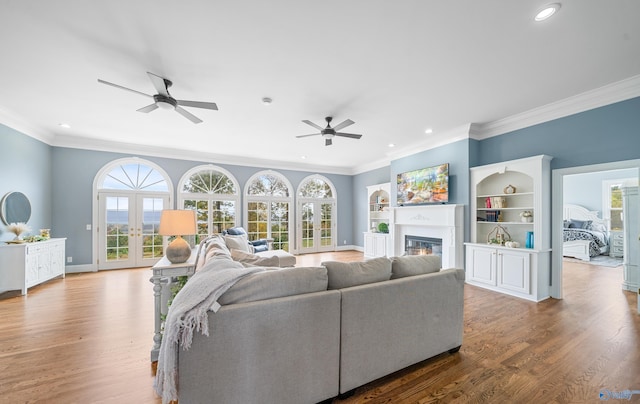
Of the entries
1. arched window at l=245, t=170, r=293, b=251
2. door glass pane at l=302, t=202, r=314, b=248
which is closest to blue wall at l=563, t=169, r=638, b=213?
door glass pane at l=302, t=202, r=314, b=248

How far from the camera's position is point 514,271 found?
153 inches

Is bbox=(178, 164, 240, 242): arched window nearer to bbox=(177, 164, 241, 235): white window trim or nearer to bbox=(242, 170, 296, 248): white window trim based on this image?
bbox=(177, 164, 241, 235): white window trim

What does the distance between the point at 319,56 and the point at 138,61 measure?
1.93m

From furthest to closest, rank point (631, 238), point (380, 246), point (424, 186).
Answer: point (380, 246) < point (424, 186) < point (631, 238)

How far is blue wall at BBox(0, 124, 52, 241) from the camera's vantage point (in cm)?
407

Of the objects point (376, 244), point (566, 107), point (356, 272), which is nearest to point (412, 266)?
point (356, 272)

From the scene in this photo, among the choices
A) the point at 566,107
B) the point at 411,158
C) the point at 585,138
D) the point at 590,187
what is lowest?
the point at 590,187

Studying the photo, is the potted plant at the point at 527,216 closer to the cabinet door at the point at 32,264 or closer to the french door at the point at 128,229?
the french door at the point at 128,229

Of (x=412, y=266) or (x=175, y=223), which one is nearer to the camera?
(x=412, y=266)

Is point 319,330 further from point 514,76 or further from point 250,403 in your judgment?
point 514,76

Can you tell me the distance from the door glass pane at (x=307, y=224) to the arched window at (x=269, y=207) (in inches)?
19.5

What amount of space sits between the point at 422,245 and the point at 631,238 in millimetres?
3299

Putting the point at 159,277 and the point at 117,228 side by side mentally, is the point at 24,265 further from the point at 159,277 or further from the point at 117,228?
the point at 159,277

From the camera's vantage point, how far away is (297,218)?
7848 mm
